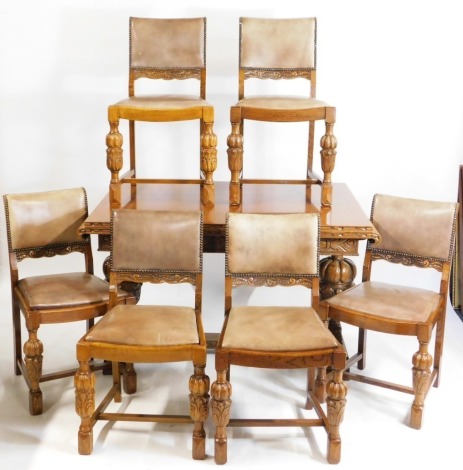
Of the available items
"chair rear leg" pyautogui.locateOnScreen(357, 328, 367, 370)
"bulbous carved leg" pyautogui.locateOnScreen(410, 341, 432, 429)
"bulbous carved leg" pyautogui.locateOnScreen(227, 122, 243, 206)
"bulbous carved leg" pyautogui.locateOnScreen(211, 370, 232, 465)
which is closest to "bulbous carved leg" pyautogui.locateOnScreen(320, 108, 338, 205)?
"bulbous carved leg" pyautogui.locateOnScreen(227, 122, 243, 206)

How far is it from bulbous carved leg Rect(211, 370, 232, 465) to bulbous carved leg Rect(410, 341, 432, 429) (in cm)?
86

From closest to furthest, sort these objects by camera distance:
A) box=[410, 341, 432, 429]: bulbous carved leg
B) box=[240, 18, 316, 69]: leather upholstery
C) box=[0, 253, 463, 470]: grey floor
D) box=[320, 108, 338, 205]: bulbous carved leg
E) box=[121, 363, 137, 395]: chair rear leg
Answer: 1. box=[0, 253, 463, 470]: grey floor
2. box=[410, 341, 432, 429]: bulbous carved leg
3. box=[121, 363, 137, 395]: chair rear leg
4. box=[320, 108, 338, 205]: bulbous carved leg
5. box=[240, 18, 316, 69]: leather upholstery

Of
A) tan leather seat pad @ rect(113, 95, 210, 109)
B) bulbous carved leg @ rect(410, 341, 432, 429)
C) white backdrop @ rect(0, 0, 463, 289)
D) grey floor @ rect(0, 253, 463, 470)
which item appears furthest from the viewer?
white backdrop @ rect(0, 0, 463, 289)

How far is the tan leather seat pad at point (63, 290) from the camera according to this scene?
12.0ft

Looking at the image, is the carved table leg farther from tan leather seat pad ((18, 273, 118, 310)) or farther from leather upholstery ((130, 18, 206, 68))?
leather upholstery ((130, 18, 206, 68))

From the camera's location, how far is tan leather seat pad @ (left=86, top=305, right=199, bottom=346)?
3.23 m

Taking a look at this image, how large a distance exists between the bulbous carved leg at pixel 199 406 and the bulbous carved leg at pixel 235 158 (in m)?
1.19

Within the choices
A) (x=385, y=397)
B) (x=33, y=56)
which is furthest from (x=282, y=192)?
(x=33, y=56)

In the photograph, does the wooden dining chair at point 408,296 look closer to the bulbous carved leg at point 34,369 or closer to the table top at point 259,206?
the table top at point 259,206

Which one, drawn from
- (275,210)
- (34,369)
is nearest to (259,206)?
(275,210)

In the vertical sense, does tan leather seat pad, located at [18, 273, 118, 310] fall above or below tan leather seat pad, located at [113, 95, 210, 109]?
below

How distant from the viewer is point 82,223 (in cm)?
396

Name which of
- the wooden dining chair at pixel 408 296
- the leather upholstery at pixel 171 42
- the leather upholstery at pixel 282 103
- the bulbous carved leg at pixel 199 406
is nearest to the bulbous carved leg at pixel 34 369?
the bulbous carved leg at pixel 199 406

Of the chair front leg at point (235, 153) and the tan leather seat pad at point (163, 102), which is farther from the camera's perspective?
the tan leather seat pad at point (163, 102)
